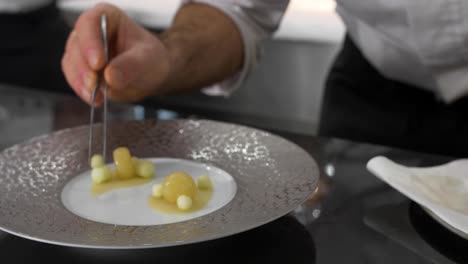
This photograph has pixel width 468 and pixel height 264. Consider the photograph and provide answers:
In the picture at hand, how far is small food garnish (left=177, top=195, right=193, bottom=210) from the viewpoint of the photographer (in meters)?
0.48

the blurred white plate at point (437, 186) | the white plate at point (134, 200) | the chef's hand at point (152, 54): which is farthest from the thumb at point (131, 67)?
the blurred white plate at point (437, 186)

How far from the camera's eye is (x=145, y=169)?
0.55 meters

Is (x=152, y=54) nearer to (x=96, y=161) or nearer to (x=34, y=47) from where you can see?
(x=96, y=161)

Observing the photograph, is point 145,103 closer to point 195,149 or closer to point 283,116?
point 283,116

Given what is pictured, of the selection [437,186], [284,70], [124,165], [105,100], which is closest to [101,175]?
[124,165]

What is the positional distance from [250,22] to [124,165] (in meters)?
0.40

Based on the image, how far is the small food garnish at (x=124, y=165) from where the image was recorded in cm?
55

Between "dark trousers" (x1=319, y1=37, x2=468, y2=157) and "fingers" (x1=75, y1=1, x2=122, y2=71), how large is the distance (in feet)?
1.10

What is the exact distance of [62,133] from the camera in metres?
0.62

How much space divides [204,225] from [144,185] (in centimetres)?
12

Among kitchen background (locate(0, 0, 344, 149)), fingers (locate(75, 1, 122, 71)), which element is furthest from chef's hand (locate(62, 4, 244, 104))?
kitchen background (locate(0, 0, 344, 149))

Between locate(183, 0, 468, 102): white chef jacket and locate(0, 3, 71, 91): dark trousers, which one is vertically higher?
locate(183, 0, 468, 102): white chef jacket

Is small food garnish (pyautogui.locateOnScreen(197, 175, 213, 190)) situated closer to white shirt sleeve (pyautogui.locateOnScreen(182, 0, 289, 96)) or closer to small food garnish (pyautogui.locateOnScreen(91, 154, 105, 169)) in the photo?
small food garnish (pyautogui.locateOnScreen(91, 154, 105, 169))

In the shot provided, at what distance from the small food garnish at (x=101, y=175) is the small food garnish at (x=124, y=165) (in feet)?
0.03
